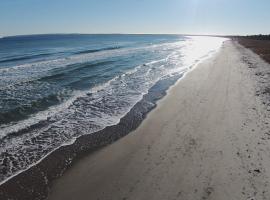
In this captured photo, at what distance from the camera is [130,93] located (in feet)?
55.5

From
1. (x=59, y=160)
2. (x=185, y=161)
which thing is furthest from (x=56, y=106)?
(x=185, y=161)

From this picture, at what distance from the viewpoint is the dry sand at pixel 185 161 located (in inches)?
259

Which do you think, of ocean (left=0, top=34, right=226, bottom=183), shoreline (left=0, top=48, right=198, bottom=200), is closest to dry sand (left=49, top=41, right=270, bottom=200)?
shoreline (left=0, top=48, right=198, bottom=200)

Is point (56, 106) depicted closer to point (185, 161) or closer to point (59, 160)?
point (59, 160)

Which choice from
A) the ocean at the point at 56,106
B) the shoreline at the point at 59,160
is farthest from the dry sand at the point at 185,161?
the ocean at the point at 56,106

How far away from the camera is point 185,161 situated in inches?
314

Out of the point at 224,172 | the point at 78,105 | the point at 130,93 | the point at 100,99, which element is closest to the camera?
the point at 224,172

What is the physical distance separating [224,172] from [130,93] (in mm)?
10185

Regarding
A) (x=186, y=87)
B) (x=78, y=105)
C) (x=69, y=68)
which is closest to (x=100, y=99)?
(x=78, y=105)

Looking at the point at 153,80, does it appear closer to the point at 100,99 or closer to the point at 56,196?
the point at 100,99

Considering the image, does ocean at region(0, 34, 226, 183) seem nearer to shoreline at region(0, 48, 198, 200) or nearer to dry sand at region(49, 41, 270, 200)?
shoreline at region(0, 48, 198, 200)

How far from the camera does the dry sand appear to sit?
21.6 ft

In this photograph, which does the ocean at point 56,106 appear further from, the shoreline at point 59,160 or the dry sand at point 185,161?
the dry sand at point 185,161

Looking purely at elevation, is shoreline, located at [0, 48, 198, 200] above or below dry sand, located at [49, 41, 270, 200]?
below
